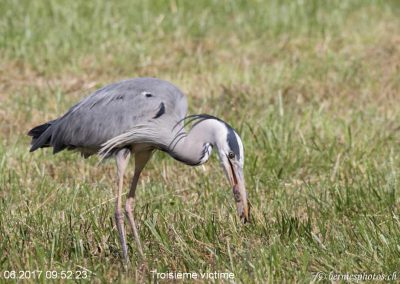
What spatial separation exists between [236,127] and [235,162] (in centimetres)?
240

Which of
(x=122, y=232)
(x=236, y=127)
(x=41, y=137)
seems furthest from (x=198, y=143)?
(x=236, y=127)

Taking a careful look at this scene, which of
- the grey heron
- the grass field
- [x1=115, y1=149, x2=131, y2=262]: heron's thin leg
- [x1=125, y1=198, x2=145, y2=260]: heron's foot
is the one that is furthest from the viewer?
the grey heron

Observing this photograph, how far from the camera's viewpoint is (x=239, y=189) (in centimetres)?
552

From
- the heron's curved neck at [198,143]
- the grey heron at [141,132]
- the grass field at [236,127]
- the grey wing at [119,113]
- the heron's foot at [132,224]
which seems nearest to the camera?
the grass field at [236,127]

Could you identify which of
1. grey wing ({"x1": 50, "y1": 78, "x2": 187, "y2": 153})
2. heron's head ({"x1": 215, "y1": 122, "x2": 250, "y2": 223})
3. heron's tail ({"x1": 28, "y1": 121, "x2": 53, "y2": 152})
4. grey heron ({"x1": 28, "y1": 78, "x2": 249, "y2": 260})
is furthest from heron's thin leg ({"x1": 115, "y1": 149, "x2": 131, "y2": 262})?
heron's head ({"x1": 215, "y1": 122, "x2": 250, "y2": 223})

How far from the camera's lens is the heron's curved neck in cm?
565

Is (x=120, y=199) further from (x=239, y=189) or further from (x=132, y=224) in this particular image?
(x=239, y=189)

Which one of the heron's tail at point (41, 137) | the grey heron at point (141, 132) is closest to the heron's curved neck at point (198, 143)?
the grey heron at point (141, 132)

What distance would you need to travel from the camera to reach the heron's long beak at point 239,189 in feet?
18.0

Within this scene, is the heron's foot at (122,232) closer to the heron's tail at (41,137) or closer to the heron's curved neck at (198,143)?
the heron's curved neck at (198,143)

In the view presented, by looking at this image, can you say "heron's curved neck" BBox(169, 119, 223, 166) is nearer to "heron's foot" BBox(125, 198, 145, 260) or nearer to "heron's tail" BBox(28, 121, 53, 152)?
"heron's foot" BBox(125, 198, 145, 260)

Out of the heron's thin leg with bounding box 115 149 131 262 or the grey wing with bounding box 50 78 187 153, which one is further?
the grey wing with bounding box 50 78 187 153

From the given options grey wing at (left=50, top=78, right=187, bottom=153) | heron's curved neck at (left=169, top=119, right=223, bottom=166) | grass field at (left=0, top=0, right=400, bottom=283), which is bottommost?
grass field at (left=0, top=0, right=400, bottom=283)

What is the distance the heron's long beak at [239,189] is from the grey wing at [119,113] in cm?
52
